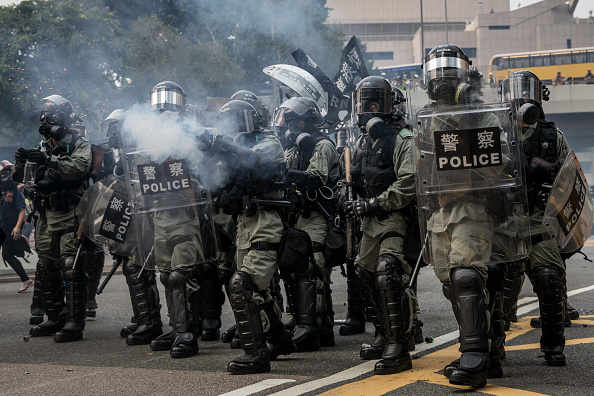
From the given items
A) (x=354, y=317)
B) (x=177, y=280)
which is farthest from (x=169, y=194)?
(x=354, y=317)

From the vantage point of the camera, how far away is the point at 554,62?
35719mm

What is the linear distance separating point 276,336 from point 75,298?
2530 millimetres

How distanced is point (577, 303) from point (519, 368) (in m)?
3.68

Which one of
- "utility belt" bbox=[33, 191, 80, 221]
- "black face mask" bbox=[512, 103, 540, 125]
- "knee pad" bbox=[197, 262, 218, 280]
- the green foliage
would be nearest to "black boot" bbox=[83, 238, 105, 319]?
"utility belt" bbox=[33, 191, 80, 221]

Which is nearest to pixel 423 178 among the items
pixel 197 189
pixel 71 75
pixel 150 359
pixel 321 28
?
pixel 197 189

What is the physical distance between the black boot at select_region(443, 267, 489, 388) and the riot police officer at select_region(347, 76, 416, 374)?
0.66 metres

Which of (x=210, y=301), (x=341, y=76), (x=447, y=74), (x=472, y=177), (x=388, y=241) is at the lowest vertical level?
(x=210, y=301)

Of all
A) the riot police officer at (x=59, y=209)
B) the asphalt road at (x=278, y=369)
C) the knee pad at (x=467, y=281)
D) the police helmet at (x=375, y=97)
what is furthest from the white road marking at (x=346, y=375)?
the riot police officer at (x=59, y=209)

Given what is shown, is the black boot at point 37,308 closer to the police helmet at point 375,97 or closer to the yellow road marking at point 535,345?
the police helmet at point 375,97

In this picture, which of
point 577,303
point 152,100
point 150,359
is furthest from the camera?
point 577,303

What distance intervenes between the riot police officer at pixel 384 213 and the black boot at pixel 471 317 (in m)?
0.66

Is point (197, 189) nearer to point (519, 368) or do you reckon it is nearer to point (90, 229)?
point (90, 229)

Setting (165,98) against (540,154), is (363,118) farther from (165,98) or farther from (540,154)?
(165,98)

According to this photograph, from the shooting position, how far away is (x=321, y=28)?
3114 centimetres
